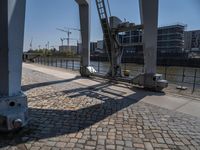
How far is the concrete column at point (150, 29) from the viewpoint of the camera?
279 inches

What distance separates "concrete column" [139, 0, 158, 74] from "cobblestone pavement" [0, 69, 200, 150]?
2.24 meters

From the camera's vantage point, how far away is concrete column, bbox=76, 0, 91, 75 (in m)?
10.9

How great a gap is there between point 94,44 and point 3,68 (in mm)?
111669

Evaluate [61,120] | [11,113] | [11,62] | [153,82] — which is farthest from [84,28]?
[11,113]

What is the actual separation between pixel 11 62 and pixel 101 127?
7.15 ft

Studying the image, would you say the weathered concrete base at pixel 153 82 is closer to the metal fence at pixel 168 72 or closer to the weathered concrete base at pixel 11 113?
the metal fence at pixel 168 72

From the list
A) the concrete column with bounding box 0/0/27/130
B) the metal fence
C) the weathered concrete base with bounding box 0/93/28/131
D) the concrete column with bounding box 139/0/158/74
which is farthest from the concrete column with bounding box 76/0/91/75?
the weathered concrete base with bounding box 0/93/28/131

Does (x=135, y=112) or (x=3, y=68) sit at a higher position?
(x=3, y=68)

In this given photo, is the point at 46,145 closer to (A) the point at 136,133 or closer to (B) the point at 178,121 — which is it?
(A) the point at 136,133

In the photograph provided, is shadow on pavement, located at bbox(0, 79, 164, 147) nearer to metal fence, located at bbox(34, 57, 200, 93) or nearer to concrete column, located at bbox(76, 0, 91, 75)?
metal fence, located at bbox(34, 57, 200, 93)

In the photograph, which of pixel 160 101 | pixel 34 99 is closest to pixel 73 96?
pixel 34 99

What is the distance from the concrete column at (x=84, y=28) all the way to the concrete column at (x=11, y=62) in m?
7.62

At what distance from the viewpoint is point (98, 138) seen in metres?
3.52

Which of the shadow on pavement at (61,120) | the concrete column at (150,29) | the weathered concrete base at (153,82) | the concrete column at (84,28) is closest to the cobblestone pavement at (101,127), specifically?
the shadow on pavement at (61,120)
